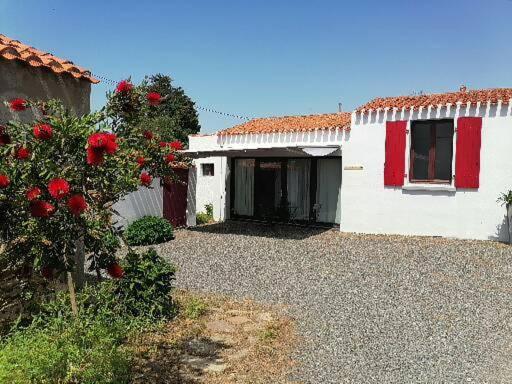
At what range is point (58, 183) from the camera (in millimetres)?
2693

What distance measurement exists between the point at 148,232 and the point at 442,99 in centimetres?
956

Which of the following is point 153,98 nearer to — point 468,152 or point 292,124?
point 468,152

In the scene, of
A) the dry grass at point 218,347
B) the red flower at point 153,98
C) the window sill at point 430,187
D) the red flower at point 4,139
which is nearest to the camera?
the red flower at point 4,139

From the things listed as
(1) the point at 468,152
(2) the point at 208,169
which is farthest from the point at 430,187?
(2) the point at 208,169

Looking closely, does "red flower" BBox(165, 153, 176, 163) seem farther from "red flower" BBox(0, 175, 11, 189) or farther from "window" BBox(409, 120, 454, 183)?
"window" BBox(409, 120, 454, 183)

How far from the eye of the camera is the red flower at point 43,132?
9.86ft

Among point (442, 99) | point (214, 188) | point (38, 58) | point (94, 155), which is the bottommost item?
point (214, 188)

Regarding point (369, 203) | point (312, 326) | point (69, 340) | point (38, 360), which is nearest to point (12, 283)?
point (69, 340)

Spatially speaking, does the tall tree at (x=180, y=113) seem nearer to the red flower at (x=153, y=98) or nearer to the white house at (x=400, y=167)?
the white house at (x=400, y=167)

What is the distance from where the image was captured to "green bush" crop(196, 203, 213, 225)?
17.5 m

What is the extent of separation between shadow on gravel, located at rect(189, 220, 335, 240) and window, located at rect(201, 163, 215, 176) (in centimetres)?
308

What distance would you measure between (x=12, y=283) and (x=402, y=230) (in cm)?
1126

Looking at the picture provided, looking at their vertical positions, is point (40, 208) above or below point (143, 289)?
above

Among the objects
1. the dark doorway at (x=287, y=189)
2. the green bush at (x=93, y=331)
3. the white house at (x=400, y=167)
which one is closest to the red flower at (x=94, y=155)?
the green bush at (x=93, y=331)
